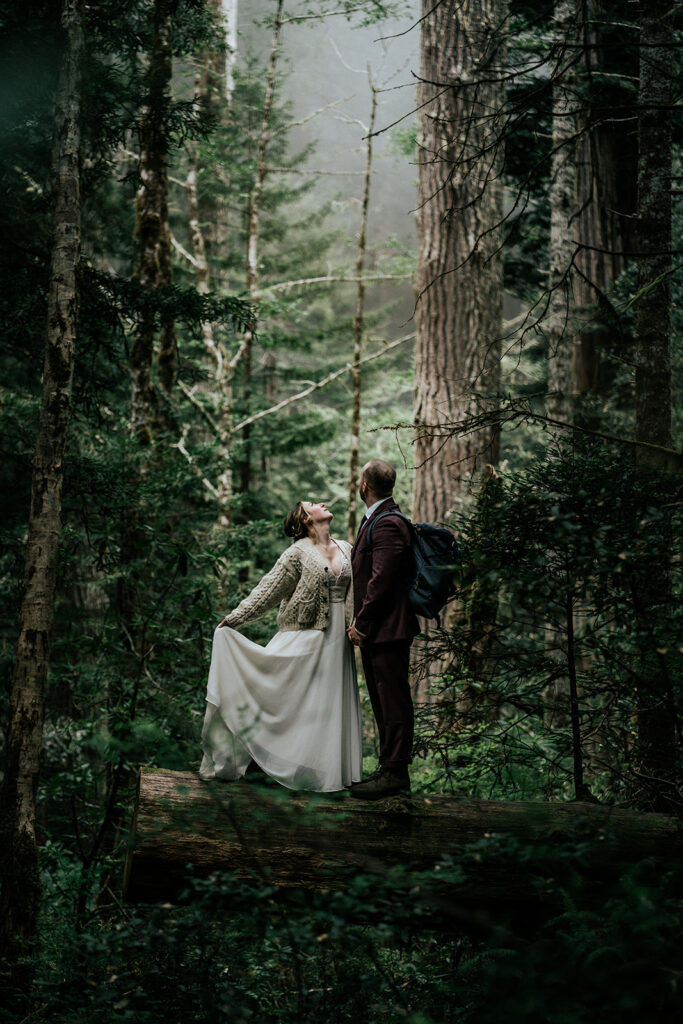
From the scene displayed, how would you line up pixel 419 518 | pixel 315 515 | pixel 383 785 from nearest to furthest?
pixel 383 785, pixel 315 515, pixel 419 518

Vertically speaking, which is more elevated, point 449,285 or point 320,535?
point 449,285

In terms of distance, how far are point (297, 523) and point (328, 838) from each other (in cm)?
229

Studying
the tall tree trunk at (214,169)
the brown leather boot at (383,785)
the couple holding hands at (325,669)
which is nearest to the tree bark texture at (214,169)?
the tall tree trunk at (214,169)

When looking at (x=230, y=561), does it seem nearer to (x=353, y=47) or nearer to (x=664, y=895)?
(x=664, y=895)

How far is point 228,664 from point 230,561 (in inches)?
226

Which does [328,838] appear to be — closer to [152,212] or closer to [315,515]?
[315,515]

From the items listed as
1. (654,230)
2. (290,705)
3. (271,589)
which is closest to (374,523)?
(271,589)

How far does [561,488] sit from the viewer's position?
16.3 ft

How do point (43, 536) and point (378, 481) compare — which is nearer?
point (378, 481)

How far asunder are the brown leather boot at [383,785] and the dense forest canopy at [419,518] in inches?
27.3

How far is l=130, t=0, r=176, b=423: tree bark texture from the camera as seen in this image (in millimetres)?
8727

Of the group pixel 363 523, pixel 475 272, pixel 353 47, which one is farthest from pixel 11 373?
pixel 353 47

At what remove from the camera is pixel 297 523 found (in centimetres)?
593

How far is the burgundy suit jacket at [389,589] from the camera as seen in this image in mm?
5285
